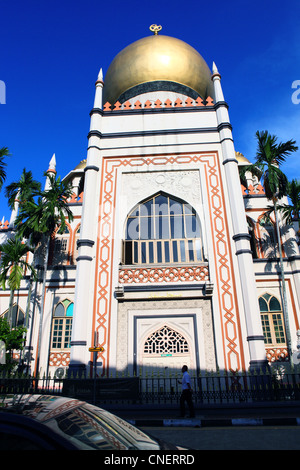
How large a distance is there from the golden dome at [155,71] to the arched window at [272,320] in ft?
45.8

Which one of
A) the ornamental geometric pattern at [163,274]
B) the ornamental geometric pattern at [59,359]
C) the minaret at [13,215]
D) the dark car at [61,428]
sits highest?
the minaret at [13,215]

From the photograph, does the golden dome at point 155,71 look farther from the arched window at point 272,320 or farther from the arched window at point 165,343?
the arched window at point 165,343

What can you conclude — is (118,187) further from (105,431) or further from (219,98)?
(105,431)

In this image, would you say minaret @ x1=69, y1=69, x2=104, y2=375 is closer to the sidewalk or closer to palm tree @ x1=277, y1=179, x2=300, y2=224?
the sidewalk

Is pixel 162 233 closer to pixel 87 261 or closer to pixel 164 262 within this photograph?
pixel 164 262

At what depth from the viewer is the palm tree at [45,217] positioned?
17.9 m

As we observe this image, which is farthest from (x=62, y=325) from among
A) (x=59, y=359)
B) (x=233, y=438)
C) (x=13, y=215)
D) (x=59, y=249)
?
(x=233, y=438)

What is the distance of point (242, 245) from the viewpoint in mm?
13469

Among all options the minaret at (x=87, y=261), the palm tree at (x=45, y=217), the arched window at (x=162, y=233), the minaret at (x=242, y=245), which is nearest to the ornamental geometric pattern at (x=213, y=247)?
the minaret at (x=87, y=261)

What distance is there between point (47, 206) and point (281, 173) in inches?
507

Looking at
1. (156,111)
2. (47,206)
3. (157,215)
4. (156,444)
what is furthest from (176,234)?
(156,444)

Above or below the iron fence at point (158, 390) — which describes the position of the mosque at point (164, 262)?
above

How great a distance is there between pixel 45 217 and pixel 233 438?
14881 mm

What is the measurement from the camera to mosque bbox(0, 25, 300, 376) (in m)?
12.5
